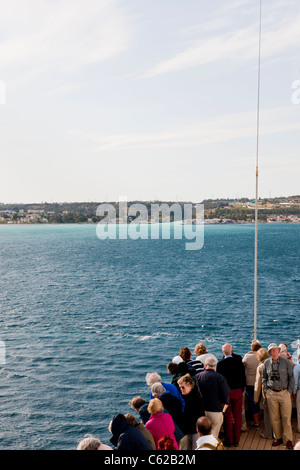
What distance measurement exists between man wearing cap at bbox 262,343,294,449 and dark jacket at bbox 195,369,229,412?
0.87m

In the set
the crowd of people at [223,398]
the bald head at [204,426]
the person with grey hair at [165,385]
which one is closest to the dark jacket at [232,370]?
the crowd of people at [223,398]

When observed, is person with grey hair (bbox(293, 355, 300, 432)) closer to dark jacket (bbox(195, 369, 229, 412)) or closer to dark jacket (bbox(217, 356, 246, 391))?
dark jacket (bbox(217, 356, 246, 391))

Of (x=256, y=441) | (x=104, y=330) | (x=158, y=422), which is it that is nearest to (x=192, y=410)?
(x=158, y=422)

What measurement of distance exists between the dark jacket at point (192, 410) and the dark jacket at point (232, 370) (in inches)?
37.4

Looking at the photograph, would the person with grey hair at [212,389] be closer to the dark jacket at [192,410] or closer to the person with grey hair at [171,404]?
the dark jacket at [192,410]

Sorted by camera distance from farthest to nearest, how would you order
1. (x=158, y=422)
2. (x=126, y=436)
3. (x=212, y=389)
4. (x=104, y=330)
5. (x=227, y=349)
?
1. (x=104, y=330)
2. (x=227, y=349)
3. (x=212, y=389)
4. (x=158, y=422)
5. (x=126, y=436)

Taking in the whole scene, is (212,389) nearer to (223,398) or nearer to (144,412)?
(223,398)

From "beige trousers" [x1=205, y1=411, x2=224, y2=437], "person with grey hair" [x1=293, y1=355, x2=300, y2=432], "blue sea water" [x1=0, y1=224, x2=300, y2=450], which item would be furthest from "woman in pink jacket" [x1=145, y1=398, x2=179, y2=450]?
"blue sea water" [x1=0, y1=224, x2=300, y2=450]

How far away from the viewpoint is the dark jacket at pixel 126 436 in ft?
16.7

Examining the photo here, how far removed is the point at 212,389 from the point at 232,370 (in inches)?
31.4

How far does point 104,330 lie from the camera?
112ft

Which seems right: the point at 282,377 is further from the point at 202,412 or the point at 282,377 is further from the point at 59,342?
the point at 59,342

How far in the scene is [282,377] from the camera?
7.21 m
